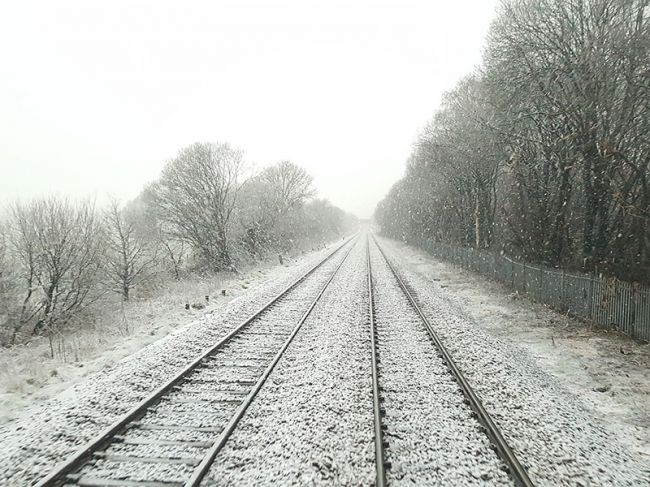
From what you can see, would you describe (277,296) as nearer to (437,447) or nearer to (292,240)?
(437,447)

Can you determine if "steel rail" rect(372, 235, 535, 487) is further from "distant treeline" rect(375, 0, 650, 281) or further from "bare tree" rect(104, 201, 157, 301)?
"bare tree" rect(104, 201, 157, 301)

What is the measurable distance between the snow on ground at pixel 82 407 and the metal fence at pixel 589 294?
10.1 meters

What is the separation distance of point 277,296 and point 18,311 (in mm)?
10051

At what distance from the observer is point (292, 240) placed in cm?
4362

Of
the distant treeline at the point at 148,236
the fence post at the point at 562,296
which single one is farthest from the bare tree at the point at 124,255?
the fence post at the point at 562,296

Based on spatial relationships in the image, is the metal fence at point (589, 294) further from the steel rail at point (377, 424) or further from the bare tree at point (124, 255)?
the bare tree at point (124, 255)

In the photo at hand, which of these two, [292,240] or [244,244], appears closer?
[244,244]

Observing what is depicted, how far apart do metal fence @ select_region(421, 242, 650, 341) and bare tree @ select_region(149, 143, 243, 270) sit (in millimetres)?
18427

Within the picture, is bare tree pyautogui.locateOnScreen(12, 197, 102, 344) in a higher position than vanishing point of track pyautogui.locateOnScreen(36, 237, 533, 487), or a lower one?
higher

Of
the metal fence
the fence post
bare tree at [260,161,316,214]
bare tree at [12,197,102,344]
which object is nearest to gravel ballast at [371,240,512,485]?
the metal fence

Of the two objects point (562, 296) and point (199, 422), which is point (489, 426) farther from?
point (562, 296)

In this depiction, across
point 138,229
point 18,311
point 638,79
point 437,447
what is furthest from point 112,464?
point 138,229

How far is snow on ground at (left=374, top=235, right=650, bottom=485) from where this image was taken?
177 inches

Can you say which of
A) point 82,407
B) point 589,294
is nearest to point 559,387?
point 589,294
